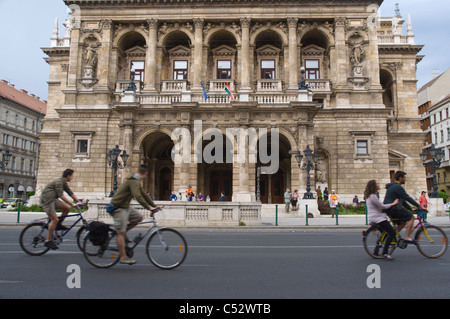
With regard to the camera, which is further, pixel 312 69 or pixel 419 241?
pixel 312 69

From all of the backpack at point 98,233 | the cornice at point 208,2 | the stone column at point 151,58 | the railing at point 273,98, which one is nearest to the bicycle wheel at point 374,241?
the backpack at point 98,233

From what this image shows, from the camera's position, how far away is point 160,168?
119 feet

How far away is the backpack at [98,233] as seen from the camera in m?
6.89

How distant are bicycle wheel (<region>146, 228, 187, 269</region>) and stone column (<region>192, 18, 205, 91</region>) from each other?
27426mm

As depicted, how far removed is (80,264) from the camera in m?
7.31

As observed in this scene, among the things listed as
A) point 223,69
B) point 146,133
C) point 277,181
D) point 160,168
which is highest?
point 223,69

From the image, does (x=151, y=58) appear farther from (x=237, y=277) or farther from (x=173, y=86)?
(x=237, y=277)

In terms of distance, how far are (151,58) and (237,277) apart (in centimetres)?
3101

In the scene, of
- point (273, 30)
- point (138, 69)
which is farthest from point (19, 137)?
point (273, 30)

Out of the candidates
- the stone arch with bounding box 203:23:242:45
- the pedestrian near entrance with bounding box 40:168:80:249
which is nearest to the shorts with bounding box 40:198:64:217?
the pedestrian near entrance with bounding box 40:168:80:249

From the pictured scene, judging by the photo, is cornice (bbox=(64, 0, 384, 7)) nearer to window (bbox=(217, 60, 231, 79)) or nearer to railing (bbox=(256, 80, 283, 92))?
window (bbox=(217, 60, 231, 79))

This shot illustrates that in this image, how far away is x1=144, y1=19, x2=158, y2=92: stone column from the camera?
111 feet
